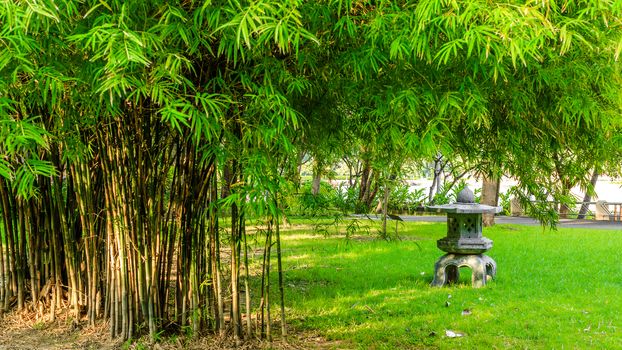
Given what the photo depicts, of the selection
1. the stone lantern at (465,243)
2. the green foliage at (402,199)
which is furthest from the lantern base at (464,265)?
the green foliage at (402,199)

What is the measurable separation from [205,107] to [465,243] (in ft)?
13.5

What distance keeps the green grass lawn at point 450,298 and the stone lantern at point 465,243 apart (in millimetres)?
172

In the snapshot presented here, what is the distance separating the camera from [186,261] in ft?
14.4

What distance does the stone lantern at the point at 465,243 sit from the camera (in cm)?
657

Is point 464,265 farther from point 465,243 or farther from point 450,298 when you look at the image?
point 450,298

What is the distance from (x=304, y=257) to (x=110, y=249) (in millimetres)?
4446

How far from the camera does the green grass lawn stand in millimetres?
4777

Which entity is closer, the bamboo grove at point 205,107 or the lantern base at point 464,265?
the bamboo grove at point 205,107

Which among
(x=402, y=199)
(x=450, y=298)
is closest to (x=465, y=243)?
(x=450, y=298)

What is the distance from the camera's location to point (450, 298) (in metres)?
6.06

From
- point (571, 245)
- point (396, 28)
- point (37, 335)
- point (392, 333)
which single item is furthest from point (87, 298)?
point (571, 245)

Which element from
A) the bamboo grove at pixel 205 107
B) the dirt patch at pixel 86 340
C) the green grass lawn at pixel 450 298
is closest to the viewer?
the bamboo grove at pixel 205 107

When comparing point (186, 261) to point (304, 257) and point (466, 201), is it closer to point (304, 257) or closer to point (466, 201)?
point (466, 201)

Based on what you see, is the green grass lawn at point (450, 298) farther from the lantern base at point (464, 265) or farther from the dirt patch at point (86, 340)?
the dirt patch at point (86, 340)
